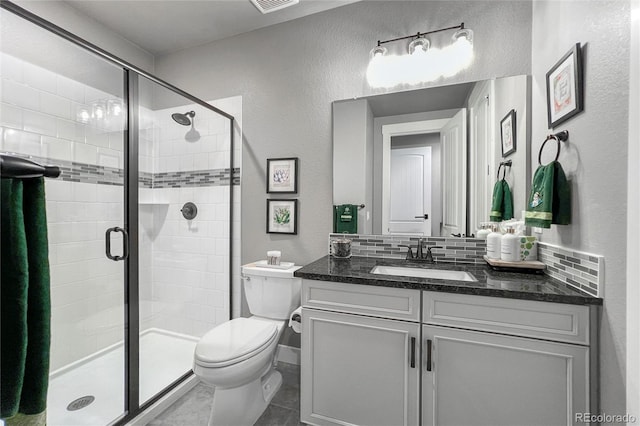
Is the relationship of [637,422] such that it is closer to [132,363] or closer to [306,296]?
[306,296]

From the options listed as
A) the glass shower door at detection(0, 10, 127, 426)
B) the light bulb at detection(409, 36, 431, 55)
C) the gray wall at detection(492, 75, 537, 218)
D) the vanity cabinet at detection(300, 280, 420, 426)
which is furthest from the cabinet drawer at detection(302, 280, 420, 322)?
the light bulb at detection(409, 36, 431, 55)

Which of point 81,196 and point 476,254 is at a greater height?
point 81,196

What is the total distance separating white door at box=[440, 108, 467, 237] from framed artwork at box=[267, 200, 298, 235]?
3.37ft

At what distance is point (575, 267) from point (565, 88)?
750 mm

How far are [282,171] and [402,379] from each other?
1.53 meters

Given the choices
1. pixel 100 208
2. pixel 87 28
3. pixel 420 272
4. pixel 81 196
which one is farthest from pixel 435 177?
pixel 87 28

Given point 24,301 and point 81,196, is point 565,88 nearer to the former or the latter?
point 24,301

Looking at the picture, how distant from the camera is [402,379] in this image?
4.12ft

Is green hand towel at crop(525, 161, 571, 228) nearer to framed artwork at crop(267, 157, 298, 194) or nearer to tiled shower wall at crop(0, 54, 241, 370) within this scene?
framed artwork at crop(267, 157, 298, 194)

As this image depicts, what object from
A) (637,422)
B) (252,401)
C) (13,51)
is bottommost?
(252,401)

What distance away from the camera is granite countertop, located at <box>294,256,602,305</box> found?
41.8 inches

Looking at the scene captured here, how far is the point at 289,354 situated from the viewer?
214cm

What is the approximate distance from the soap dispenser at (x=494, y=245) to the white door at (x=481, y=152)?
159 millimetres

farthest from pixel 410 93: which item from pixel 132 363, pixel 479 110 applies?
pixel 132 363
